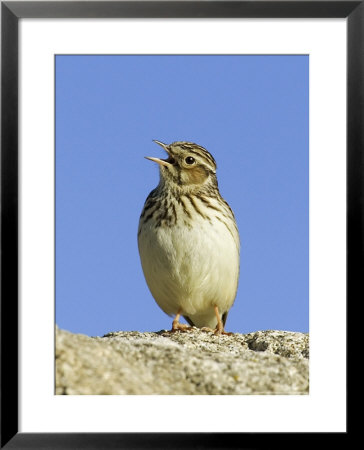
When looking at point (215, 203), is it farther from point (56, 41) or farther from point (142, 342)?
point (56, 41)

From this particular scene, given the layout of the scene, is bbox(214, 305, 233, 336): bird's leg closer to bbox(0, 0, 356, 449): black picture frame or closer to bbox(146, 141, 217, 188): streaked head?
bbox(146, 141, 217, 188): streaked head

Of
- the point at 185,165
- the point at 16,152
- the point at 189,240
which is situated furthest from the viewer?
the point at 185,165

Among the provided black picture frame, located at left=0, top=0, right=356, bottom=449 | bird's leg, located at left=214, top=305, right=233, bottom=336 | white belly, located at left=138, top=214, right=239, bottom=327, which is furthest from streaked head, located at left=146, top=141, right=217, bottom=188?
black picture frame, located at left=0, top=0, right=356, bottom=449

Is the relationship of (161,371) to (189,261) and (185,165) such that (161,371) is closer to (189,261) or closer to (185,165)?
(189,261)

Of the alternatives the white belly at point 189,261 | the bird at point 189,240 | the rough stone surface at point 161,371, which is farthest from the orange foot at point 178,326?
the rough stone surface at point 161,371

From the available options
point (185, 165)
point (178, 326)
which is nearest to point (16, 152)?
point (185, 165)

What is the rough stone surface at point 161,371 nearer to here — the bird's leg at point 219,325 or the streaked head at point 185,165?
the bird's leg at point 219,325
